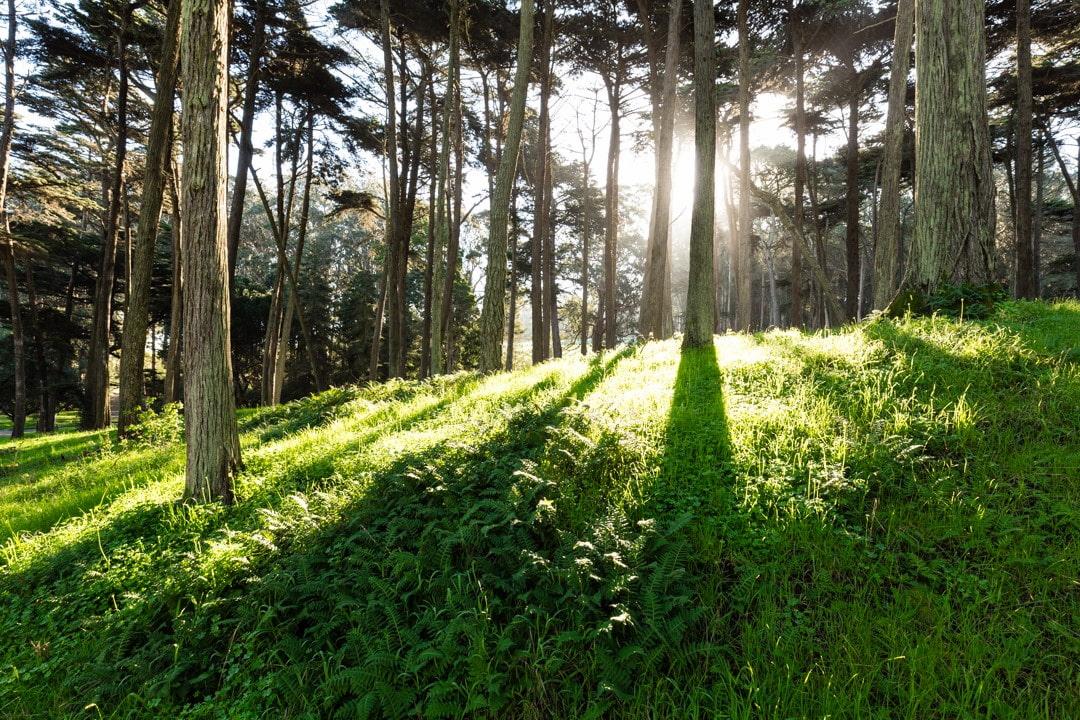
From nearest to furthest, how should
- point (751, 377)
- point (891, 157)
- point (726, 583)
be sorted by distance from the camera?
point (726, 583) < point (751, 377) < point (891, 157)

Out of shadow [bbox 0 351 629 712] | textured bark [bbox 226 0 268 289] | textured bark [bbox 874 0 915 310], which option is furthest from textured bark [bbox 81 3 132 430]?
textured bark [bbox 874 0 915 310]

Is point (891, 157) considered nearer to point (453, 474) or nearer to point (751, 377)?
Result: point (751, 377)

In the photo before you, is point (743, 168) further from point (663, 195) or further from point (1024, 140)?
point (1024, 140)

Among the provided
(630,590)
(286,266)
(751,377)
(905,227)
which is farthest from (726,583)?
(905,227)

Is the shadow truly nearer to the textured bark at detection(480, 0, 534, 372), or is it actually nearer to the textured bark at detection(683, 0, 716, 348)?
the textured bark at detection(683, 0, 716, 348)

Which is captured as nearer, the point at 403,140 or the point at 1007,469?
the point at 1007,469

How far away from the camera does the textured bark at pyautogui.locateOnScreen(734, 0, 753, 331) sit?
1312 centimetres

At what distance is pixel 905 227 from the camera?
3256 cm

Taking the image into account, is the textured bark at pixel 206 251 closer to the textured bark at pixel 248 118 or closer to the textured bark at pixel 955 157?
the textured bark at pixel 955 157

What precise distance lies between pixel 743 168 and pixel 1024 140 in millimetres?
7271

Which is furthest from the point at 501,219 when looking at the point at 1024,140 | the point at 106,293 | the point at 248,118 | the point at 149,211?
the point at 1024,140

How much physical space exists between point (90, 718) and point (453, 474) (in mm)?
2290

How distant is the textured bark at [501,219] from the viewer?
30.1 feet

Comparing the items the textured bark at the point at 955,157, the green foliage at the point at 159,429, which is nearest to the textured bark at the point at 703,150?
the textured bark at the point at 955,157
